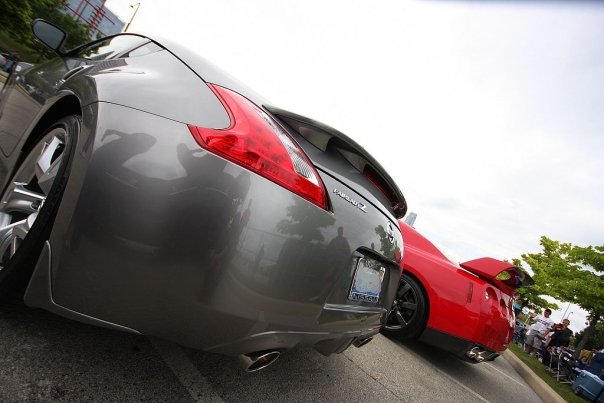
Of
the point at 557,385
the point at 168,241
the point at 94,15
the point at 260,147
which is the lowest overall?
the point at 557,385

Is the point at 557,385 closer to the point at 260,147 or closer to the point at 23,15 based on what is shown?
the point at 260,147

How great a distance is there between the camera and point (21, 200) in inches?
61.3

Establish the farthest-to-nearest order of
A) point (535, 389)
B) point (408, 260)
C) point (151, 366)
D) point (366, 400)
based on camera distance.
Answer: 1. point (535, 389)
2. point (408, 260)
3. point (366, 400)
4. point (151, 366)

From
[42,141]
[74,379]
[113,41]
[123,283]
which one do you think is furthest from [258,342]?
[113,41]

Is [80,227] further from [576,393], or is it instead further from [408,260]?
[576,393]

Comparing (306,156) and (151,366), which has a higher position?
(306,156)

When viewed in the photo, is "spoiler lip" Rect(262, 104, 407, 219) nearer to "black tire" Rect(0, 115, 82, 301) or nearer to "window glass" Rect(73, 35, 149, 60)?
"black tire" Rect(0, 115, 82, 301)

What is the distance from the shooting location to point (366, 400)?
212 centimetres

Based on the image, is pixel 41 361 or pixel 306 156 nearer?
pixel 41 361

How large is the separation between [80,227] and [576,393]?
911cm

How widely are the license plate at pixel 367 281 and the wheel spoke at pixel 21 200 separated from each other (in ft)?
4.49

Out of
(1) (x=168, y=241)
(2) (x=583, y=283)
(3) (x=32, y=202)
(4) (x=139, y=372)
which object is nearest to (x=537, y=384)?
(4) (x=139, y=372)

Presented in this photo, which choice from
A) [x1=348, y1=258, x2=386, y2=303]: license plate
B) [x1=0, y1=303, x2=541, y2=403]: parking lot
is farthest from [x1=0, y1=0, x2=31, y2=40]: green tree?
[x1=348, y1=258, x2=386, y2=303]: license plate

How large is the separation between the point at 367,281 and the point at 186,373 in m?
0.93
